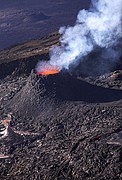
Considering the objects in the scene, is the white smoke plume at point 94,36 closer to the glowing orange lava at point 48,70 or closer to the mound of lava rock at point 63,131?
the glowing orange lava at point 48,70

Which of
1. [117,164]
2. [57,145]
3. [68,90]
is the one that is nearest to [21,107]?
[68,90]

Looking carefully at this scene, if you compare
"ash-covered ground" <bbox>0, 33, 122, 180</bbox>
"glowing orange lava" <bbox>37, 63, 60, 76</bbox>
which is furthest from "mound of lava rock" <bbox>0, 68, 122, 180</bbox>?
"glowing orange lava" <bbox>37, 63, 60, 76</bbox>

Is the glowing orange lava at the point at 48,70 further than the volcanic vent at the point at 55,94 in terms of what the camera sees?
Yes

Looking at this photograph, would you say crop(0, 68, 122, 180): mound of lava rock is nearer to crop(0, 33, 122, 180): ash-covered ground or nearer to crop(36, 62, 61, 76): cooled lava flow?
crop(0, 33, 122, 180): ash-covered ground

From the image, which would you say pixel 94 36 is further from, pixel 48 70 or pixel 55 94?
pixel 55 94

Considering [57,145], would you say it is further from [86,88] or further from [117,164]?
[86,88]

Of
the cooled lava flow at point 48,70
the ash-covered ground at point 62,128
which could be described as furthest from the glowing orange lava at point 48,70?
the ash-covered ground at point 62,128
